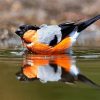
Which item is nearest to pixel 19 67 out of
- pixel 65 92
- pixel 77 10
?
pixel 65 92

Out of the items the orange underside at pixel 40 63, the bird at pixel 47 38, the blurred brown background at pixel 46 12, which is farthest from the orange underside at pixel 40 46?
the blurred brown background at pixel 46 12

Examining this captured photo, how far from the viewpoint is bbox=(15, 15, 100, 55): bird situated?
10.5 meters

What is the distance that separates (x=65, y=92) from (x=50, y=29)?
3.29 metres

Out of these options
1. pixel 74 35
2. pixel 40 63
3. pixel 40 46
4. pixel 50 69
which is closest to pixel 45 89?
pixel 50 69

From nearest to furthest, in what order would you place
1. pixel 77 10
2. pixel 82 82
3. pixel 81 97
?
1. pixel 81 97
2. pixel 82 82
3. pixel 77 10

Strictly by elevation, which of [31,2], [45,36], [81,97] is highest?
[31,2]

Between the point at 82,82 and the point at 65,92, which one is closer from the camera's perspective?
the point at 65,92

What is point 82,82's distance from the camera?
7.90 m

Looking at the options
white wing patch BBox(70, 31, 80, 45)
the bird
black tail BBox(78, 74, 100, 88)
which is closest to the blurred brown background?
white wing patch BBox(70, 31, 80, 45)

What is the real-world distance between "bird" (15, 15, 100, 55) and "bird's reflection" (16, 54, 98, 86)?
127 mm

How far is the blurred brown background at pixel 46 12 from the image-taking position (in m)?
18.3

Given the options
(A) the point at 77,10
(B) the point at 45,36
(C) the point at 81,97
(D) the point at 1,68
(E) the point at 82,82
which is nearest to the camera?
(C) the point at 81,97

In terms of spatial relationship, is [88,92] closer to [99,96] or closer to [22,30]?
[99,96]

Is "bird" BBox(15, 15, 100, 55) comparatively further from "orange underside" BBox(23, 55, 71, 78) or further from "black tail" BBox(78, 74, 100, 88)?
"black tail" BBox(78, 74, 100, 88)
